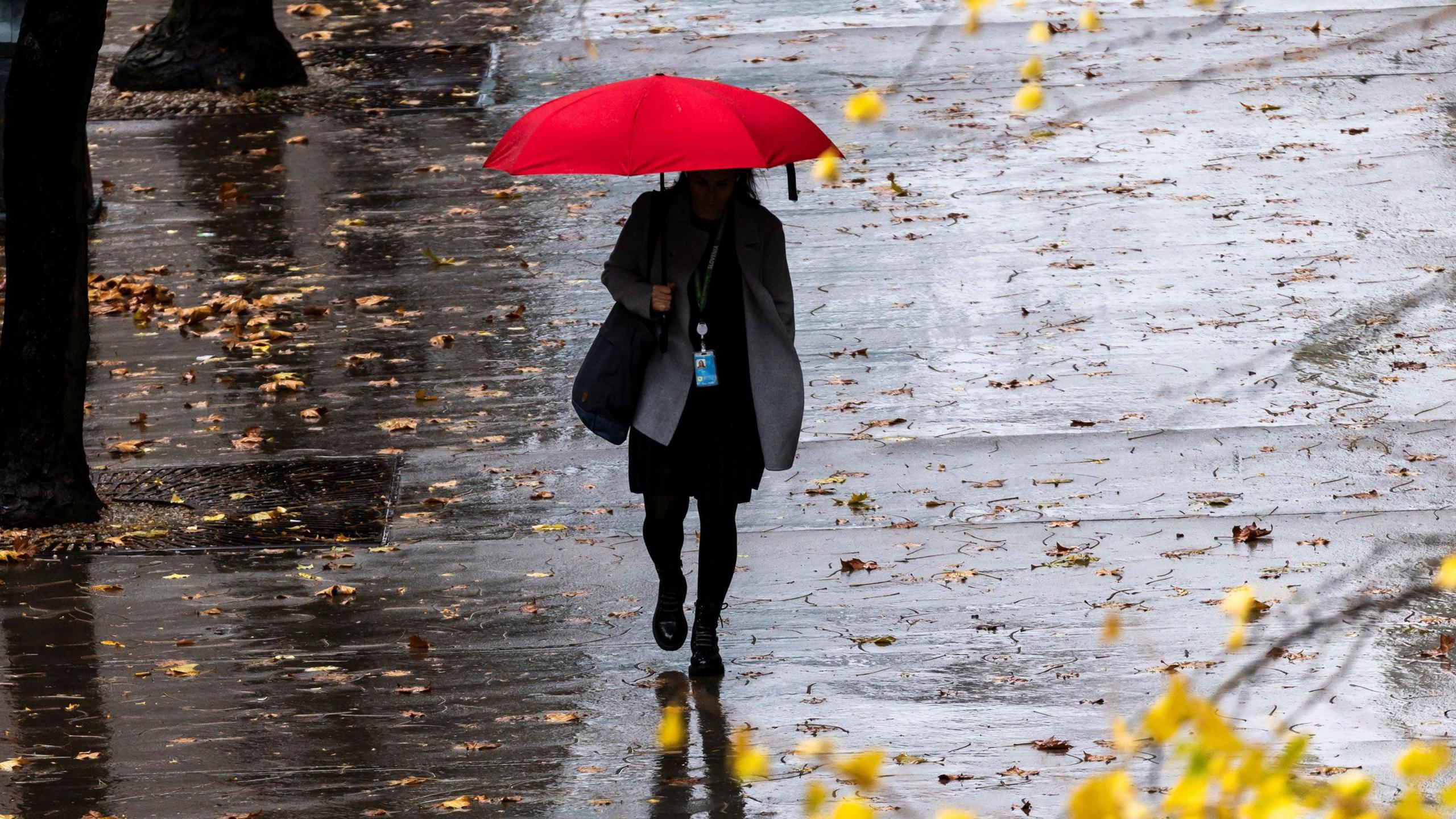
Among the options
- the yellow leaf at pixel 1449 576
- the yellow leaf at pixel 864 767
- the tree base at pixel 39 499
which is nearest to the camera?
the yellow leaf at pixel 1449 576

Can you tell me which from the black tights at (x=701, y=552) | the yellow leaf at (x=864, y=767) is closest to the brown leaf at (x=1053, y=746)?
the black tights at (x=701, y=552)

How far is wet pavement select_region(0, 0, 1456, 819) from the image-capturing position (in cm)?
526

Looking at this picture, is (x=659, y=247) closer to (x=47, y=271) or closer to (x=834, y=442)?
(x=834, y=442)

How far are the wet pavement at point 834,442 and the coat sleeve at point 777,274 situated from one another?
1.22m

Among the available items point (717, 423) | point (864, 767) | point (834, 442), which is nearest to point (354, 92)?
point (834, 442)

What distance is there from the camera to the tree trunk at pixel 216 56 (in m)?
14.6

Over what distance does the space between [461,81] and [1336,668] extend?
10.9 metres

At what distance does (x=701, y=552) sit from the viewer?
5.77 metres

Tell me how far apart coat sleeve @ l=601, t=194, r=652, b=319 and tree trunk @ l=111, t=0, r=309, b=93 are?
10111mm

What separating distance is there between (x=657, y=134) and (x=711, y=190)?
0.40m

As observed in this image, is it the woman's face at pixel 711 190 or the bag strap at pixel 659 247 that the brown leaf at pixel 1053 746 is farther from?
the woman's face at pixel 711 190

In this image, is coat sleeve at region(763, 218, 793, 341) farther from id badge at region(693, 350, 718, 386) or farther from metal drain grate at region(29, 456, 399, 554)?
metal drain grate at region(29, 456, 399, 554)

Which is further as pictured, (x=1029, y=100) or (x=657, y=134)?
(x=657, y=134)

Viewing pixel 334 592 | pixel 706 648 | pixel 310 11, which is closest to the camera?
pixel 706 648
